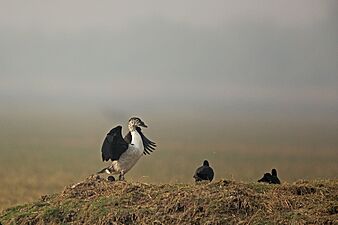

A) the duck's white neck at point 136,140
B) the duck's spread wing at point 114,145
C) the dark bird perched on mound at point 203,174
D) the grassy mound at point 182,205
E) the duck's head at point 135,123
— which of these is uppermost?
the duck's head at point 135,123

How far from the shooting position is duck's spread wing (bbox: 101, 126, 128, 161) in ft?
29.6

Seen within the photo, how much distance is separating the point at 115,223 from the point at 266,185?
6.97 ft

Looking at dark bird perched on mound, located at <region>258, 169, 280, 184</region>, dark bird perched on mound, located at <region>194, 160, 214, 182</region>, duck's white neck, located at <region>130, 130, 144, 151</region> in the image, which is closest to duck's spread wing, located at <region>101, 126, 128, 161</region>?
duck's white neck, located at <region>130, 130, 144, 151</region>

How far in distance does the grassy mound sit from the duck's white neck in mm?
1074

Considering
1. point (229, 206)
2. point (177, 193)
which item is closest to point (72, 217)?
point (177, 193)

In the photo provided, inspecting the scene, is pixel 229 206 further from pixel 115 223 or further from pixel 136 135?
pixel 136 135

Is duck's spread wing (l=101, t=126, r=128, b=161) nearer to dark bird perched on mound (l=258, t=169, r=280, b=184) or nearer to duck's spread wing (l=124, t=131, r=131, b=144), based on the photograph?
duck's spread wing (l=124, t=131, r=131, b=144)

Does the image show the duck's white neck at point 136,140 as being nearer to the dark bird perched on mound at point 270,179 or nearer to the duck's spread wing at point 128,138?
the duck's spread wing at point 128,138

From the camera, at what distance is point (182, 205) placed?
24.1ft

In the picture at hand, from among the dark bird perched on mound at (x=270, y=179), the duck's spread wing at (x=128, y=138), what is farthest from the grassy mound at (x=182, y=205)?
the duck's spread wing at (x=128, y=138)

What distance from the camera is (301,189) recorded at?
8180mm

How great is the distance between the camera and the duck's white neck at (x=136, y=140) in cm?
932

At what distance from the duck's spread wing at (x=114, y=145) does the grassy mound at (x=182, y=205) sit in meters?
0.76

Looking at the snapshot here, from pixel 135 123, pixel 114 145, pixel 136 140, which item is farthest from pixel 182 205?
pixel 135 123
